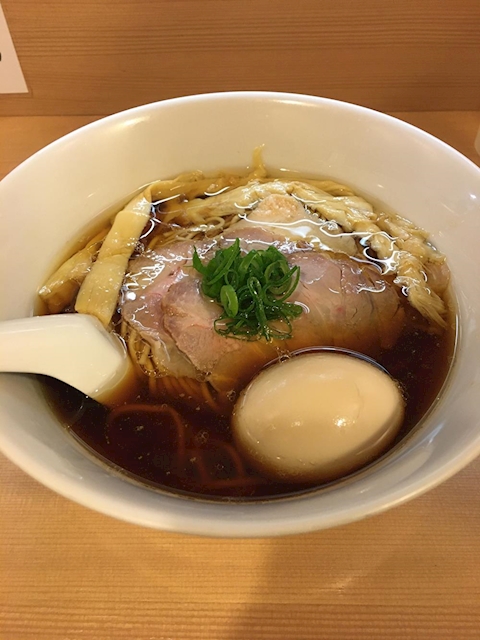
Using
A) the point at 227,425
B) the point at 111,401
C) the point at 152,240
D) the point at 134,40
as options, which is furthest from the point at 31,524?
the point at 134,40

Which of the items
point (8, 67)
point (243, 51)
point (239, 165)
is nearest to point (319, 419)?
point (239, 165)

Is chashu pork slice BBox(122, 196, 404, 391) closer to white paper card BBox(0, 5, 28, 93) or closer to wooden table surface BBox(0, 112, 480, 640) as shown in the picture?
wooden table surface BBox(0, 112, 480, 640)

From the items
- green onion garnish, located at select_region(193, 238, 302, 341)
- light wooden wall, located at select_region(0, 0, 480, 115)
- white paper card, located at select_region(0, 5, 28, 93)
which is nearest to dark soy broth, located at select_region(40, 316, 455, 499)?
green onion garnish, located at select_region(193, 238, 302, 341)

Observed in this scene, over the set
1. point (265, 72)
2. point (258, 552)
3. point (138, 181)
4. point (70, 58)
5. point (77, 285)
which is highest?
point (70, 58)

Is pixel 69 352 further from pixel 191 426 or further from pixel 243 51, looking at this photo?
pixel 243 51

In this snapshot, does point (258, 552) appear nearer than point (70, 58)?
Yes

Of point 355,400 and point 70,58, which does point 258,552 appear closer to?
point 355,400
